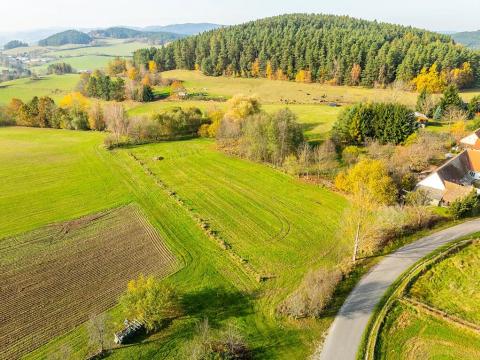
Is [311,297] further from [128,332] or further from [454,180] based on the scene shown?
[454,180]

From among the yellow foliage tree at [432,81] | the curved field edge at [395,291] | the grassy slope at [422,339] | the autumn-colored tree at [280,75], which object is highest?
the yellow foliage tree at [432,81]

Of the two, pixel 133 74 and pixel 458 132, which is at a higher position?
pixel 458 132

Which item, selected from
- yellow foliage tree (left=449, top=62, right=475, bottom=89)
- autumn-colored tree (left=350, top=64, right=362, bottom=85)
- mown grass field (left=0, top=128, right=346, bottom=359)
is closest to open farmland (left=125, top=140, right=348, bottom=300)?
mown grass field (left=0, top=128, right=346, bottom=359)

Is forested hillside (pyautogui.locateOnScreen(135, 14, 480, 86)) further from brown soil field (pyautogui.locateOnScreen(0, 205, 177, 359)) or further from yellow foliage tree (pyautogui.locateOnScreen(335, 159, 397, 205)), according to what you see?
brown soil field (pyautogui.locateOnScreen(0, 205, 177, 359))

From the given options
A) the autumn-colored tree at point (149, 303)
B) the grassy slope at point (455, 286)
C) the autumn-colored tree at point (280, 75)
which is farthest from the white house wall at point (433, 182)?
the autumn-colored tree at point (280, 75)

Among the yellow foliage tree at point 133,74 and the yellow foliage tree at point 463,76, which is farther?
the yellow foliage tree at point 133,74

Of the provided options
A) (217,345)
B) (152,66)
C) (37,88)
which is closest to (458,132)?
(217,345)

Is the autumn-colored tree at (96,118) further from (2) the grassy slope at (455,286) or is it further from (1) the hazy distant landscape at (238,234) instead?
(2) the grassy slope at (455,286)
